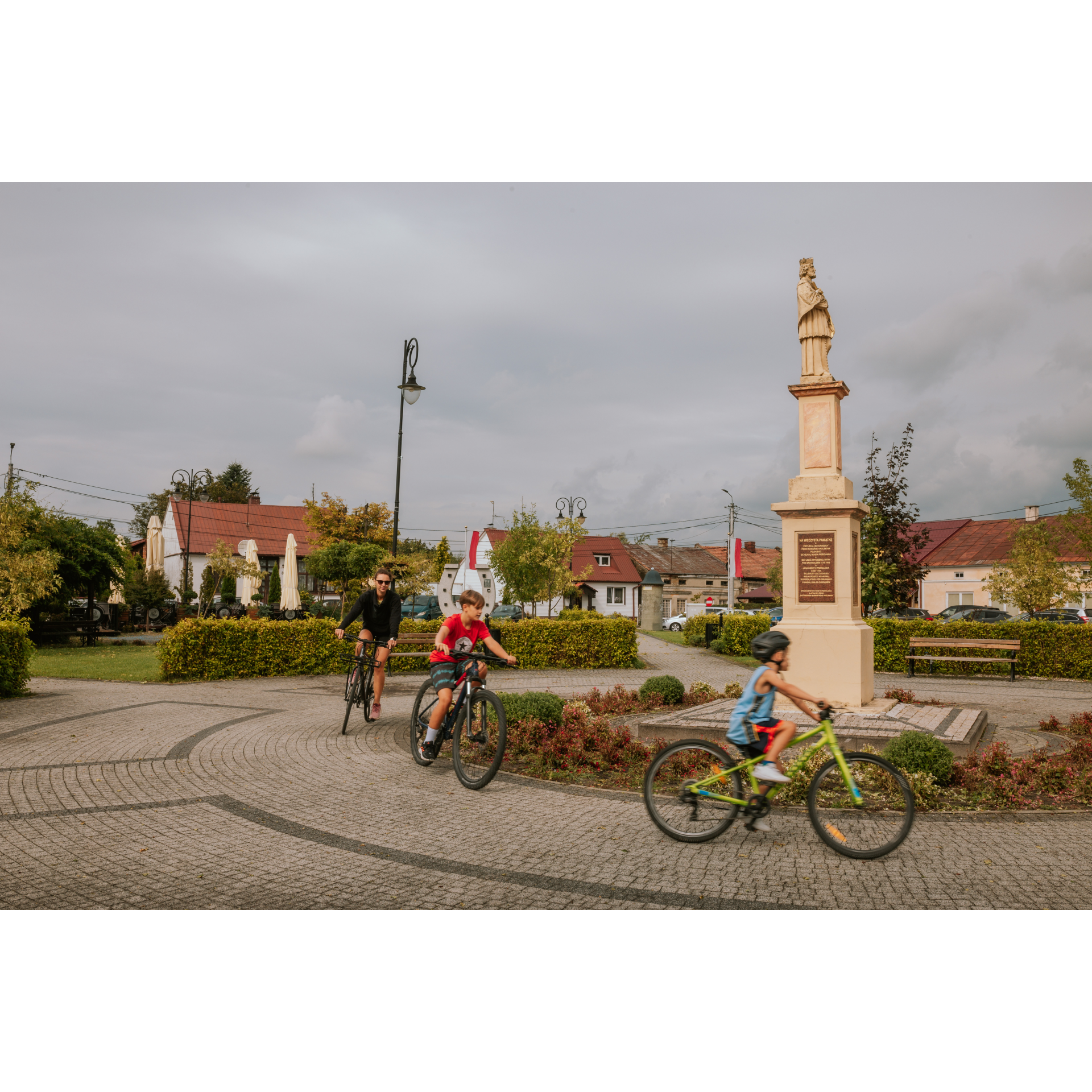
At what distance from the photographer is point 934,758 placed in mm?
6422

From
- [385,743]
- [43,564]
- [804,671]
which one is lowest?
[385,743]

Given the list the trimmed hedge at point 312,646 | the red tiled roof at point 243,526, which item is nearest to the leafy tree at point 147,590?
the red tiled roof at point 243,526

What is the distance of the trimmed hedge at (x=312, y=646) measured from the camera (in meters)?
14.4

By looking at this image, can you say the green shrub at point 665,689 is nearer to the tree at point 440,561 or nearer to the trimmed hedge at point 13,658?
the trimmed hedge at point 13,658

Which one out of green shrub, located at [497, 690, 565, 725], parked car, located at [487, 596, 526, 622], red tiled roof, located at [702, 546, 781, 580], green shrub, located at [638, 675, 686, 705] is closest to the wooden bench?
green shrub, located at [638, 675, 686, 705]

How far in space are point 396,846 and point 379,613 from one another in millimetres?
4904

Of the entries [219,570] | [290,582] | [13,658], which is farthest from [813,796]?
[219,570]

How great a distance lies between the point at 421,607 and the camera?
3444cm

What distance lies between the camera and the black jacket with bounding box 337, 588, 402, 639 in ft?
31.1

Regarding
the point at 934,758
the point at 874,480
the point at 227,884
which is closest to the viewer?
the point at 227,884

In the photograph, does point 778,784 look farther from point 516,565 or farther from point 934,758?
point 516,565

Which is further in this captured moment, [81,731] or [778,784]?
[81,731]

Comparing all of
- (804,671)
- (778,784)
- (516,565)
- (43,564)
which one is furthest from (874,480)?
(43,564)

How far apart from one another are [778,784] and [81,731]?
7.89m
